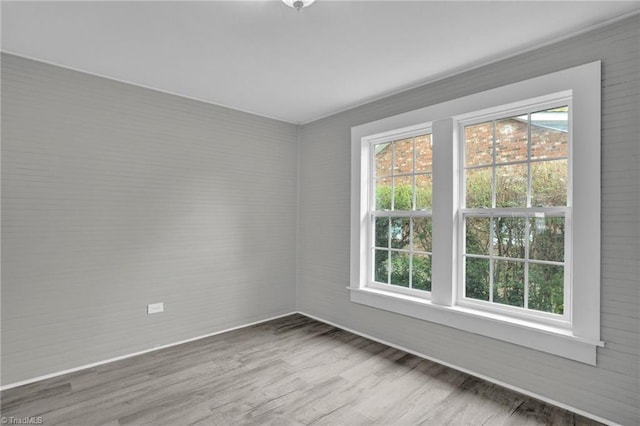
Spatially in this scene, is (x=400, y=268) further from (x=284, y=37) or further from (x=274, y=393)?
(x=284, y=37)

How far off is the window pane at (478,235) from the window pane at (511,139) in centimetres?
54

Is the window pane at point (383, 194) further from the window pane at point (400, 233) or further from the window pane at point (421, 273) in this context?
the window pane at point (421, 273)

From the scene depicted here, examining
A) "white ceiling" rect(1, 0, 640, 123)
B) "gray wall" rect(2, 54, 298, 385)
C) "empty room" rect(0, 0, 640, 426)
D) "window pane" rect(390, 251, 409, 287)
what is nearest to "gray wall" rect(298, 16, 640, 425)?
"empty room" rect(0, 0, 640, 426)

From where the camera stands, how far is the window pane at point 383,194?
3.60m

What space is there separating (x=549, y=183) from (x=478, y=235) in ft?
2.22

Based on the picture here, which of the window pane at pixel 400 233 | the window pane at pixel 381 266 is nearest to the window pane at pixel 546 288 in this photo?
the window pane at pixel 400 233

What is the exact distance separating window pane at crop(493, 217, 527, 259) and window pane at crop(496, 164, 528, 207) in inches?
5.2

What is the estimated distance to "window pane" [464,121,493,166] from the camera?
280 cm

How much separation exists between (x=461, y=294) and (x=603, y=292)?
101cm

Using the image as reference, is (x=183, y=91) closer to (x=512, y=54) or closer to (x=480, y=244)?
(x=512, y=54)

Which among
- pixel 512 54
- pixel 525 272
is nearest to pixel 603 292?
pixel 525 272

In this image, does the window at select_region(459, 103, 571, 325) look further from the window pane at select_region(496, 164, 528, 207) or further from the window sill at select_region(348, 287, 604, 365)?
the window sill at select_region(348, 287, 604, 365)

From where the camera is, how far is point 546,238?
8.15 feet

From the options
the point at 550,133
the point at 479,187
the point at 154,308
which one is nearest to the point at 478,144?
the point at 479,187
